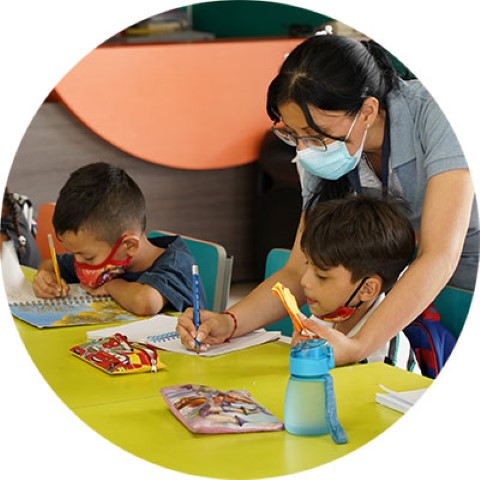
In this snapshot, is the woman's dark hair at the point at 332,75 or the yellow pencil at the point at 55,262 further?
the yellow pencil at the point at 55,262

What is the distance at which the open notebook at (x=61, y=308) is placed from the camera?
42.1 inches

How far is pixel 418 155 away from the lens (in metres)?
0.93

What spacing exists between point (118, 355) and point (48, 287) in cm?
31

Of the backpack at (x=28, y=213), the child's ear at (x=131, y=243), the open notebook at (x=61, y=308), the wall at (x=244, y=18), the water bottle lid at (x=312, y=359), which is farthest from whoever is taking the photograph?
the wall at (x=244, y=18)

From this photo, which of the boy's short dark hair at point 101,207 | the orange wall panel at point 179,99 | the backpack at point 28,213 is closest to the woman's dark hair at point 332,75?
the boy's short dark hair at point 101,207

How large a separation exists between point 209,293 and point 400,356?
411mm

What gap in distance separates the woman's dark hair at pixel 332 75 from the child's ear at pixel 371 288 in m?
0.15

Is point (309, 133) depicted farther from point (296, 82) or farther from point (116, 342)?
point (116, 342)

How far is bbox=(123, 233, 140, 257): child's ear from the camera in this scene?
118 cm

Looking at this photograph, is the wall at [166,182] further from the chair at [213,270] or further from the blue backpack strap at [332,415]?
the blue backpack strap at [332,415]

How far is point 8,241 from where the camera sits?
127 cm

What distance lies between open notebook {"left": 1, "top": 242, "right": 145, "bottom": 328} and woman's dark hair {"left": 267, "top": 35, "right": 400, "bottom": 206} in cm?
33

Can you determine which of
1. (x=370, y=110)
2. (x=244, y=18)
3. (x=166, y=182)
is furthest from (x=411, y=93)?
(x=244, y=18)

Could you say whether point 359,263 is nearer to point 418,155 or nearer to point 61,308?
point 418,155
